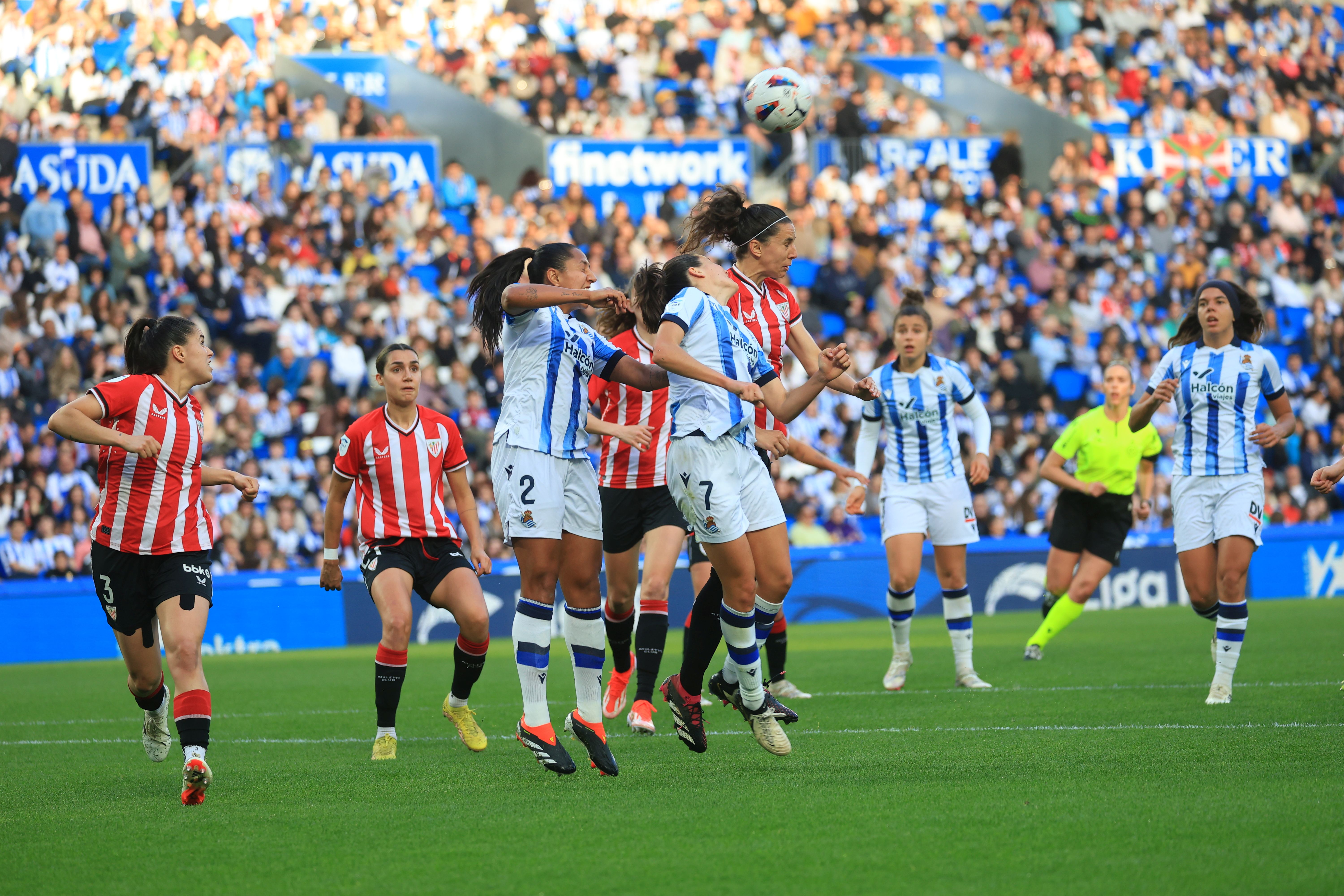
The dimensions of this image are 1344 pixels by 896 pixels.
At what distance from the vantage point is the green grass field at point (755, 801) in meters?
4.38

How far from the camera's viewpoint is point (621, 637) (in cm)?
859

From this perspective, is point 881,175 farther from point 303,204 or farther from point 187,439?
point 187,439

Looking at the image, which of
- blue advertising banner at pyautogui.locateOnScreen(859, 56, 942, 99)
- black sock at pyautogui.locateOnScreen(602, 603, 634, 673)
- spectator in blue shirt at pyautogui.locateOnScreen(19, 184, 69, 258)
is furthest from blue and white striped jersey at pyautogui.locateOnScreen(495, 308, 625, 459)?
blue advertising banner at pyautogui.locateOnScreen(859, 56, 942, 99)

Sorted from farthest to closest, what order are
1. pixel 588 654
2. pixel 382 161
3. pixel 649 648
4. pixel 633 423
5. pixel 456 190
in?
pixel 456 190
pixel 382 161
pixel 633 423
pixel 649 648
pixel 588 654

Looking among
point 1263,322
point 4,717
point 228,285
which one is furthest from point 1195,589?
point 228,285

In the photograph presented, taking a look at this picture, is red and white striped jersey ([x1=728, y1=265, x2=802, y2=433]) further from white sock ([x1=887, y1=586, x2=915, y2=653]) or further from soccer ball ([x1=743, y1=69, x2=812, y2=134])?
white sock ([x1=887, y1=586, x2=915, y2=653])

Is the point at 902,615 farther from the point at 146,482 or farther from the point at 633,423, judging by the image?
the point at 146,482

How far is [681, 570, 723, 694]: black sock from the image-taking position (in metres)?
6.88

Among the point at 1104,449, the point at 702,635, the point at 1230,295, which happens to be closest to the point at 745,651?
the point at 702,635

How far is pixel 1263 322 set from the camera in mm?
8742

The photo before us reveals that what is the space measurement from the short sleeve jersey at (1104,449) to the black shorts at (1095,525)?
0.13 meters

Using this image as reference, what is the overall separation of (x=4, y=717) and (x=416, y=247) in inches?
477

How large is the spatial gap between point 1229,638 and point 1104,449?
3517mm

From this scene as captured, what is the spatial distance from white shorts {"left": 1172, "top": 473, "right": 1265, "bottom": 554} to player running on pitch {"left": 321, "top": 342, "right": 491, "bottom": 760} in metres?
4.11
